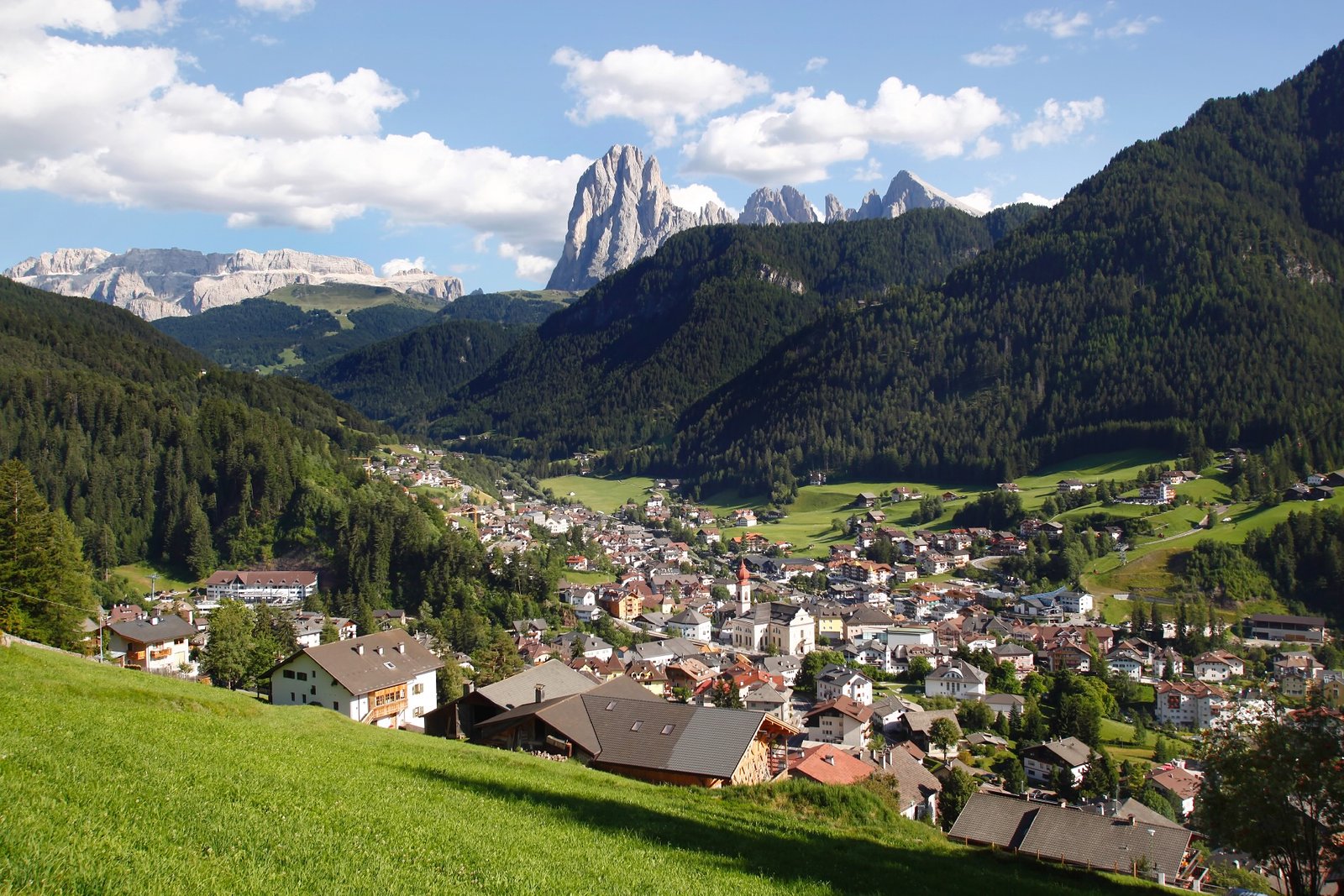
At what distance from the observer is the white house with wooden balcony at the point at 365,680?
3522 cm

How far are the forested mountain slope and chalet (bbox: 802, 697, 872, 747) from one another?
336 ft

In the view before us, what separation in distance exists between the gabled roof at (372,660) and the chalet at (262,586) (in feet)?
146

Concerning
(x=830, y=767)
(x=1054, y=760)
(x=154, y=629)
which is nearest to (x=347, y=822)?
(x=830, y=767)

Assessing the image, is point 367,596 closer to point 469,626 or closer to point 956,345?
point 469,626

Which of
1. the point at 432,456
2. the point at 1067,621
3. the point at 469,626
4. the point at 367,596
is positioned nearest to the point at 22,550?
the point at 469,626

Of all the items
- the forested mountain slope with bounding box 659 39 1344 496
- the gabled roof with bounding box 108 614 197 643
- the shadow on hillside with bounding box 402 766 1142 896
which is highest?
the forested mountain slope with bounding box 659 39 1344 496

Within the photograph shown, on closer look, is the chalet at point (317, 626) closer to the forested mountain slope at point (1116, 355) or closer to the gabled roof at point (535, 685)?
the gabled roof at point (535, 685)

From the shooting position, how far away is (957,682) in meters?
69.1

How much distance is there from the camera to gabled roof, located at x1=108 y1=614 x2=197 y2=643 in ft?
175

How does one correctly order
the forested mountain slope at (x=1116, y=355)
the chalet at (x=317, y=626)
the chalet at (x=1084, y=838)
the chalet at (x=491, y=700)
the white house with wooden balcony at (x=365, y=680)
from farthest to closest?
the forested mountain slope at (x=1116, y=355), the chalet at (x=317, y=626), the white house with wooden balcony at (x=365, y=680), the chalet at (x=491, y=700), the chalet at (x=1084, y=838)

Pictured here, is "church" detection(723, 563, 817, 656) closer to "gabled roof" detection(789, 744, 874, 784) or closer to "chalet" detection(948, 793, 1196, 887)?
"gabled roof" detection(789, 744, 874, 784)

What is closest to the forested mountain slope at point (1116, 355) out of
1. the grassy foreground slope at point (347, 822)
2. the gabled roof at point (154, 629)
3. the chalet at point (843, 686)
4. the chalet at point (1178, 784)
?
the chalet at point (843, 686)


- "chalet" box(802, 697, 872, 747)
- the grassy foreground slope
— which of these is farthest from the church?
the grassy foreground slope

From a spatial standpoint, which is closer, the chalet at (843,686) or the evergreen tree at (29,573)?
the evergreen tree at (29,573)
